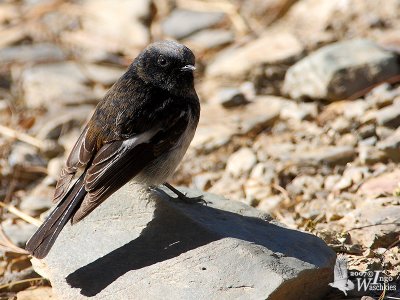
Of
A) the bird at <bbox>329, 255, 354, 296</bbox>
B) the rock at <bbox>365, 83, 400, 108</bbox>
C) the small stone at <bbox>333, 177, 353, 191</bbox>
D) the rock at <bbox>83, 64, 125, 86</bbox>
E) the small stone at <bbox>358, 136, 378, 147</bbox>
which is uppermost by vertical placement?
the bird at <bbox>329, 255, 354, 296</bbox>

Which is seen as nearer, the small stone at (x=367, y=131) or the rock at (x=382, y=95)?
the small stone at (x=367, y=131)

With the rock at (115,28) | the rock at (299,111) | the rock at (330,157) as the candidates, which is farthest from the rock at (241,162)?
the rock at (115,28)

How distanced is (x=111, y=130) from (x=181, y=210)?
2.40 feet

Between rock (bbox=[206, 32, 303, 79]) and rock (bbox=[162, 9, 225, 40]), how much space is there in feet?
2.17

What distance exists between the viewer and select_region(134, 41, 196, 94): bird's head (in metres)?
5.34

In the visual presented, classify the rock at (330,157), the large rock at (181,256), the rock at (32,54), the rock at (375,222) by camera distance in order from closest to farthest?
the large rock at (181,256), the rock at (375,222), the rock at (330,157), the rock at (32,54)

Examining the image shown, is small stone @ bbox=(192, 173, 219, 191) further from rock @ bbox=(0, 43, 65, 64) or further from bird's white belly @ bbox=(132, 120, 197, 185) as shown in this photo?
rock @ bbox=(0, 43, 65, 64)

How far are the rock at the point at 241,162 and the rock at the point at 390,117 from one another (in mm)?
1169

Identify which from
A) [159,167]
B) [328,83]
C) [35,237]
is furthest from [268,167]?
[35,237]

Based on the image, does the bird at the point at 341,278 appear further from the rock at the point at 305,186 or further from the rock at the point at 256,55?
the rock at the point at 256,55

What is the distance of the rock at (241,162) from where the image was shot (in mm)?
6637

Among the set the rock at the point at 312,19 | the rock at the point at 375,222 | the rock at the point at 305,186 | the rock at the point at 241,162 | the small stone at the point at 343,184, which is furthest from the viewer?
the rock at the point at 312,19

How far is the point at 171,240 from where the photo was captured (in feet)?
15.3

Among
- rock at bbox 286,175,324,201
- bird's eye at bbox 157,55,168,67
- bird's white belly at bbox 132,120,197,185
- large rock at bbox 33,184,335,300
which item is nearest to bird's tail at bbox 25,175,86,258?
large rock at bbox 33,184,335,300
